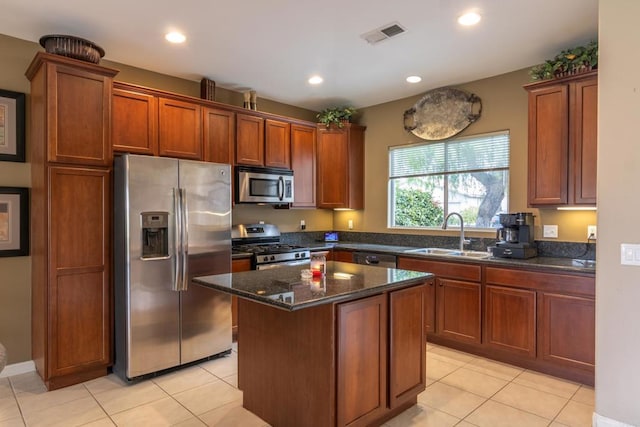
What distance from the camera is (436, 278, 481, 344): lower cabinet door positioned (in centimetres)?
353

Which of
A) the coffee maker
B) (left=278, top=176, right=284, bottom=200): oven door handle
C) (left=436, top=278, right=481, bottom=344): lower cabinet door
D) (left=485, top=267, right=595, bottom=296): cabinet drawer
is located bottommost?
(left=436, top=278, right=481, bottom=344): lower cabinet door

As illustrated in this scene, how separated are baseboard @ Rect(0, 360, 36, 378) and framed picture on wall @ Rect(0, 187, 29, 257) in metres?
0.91

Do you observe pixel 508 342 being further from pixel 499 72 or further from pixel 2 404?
pixel 2 404

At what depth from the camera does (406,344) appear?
2512mm

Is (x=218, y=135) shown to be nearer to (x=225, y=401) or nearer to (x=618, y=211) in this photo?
(x=225, y=401)

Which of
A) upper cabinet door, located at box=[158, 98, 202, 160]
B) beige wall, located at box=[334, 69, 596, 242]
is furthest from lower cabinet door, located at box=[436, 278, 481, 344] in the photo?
upper cabinet door, located at box=[158, 98, 202, 160]

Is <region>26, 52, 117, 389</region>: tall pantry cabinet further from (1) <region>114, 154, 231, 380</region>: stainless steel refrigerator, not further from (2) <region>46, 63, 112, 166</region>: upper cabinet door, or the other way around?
(1) <region>114, 154, 231, 380</region>: stainless steel refrigerator

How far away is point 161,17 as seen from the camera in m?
2.84

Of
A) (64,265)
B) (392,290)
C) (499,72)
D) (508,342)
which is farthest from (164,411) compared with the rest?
(499,72)

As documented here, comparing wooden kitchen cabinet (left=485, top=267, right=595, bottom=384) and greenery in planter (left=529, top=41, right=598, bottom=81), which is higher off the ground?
greenery in planter (left=529, top=41, right=598, bottom=81)

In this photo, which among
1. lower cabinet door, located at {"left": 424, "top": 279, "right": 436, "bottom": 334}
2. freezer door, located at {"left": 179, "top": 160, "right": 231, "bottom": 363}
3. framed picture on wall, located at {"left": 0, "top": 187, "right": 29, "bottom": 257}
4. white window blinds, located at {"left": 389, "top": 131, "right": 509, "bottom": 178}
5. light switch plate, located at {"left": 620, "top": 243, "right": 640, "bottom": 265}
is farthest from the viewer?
white window blinds, located at {"left": 389, "top": 131, "right": 509, "bottom": 178}

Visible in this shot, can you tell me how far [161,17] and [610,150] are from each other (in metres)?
3.11

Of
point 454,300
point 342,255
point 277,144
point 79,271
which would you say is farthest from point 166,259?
point 454,300

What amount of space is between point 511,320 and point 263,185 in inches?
111
